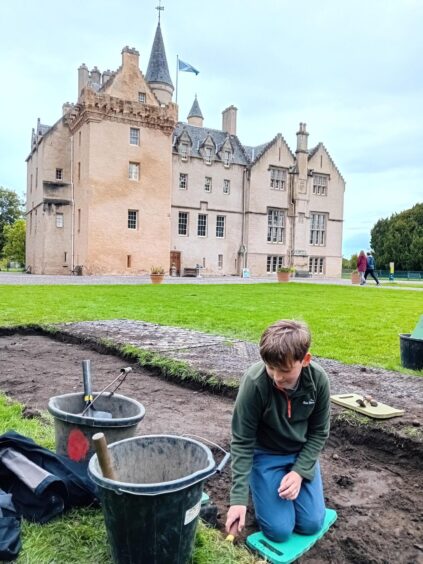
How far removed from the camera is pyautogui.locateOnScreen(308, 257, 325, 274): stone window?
5146 centimetres

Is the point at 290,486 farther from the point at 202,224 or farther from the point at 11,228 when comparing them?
the point at 11,228

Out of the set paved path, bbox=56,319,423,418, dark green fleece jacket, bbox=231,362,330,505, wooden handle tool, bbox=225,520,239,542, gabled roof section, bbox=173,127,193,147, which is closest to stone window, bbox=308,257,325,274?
gabled roof section, bbox=173,127,193,147

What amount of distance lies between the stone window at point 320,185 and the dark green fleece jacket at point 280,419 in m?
50.3

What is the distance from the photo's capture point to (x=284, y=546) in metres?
2.81

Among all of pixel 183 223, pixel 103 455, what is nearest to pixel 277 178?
pixel 183 223

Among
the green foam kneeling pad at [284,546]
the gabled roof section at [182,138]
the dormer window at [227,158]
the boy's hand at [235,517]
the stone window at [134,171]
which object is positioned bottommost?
the green foam kneeling pad at [284,546]

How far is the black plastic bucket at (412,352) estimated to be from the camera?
651 cm

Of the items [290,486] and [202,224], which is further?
[202,224]

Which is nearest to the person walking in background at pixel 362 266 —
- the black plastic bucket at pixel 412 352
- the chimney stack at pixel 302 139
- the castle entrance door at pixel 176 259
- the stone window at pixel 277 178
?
the castle entrance door at pixel 176 259

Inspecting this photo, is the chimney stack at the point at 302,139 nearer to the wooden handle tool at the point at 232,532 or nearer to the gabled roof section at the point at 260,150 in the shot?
the gabled roof section at the point at 260,150

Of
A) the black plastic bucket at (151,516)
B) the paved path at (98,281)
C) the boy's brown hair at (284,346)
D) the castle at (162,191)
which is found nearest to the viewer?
the black plastic bucket at (151,516)

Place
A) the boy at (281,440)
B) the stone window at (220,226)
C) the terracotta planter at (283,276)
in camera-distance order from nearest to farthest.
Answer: the boy at (281,440), the terracotta planter at (283,276), the stone window at (220,226)

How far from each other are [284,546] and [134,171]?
38.9m

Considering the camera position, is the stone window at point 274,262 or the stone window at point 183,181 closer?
the stone window at point 183,181
